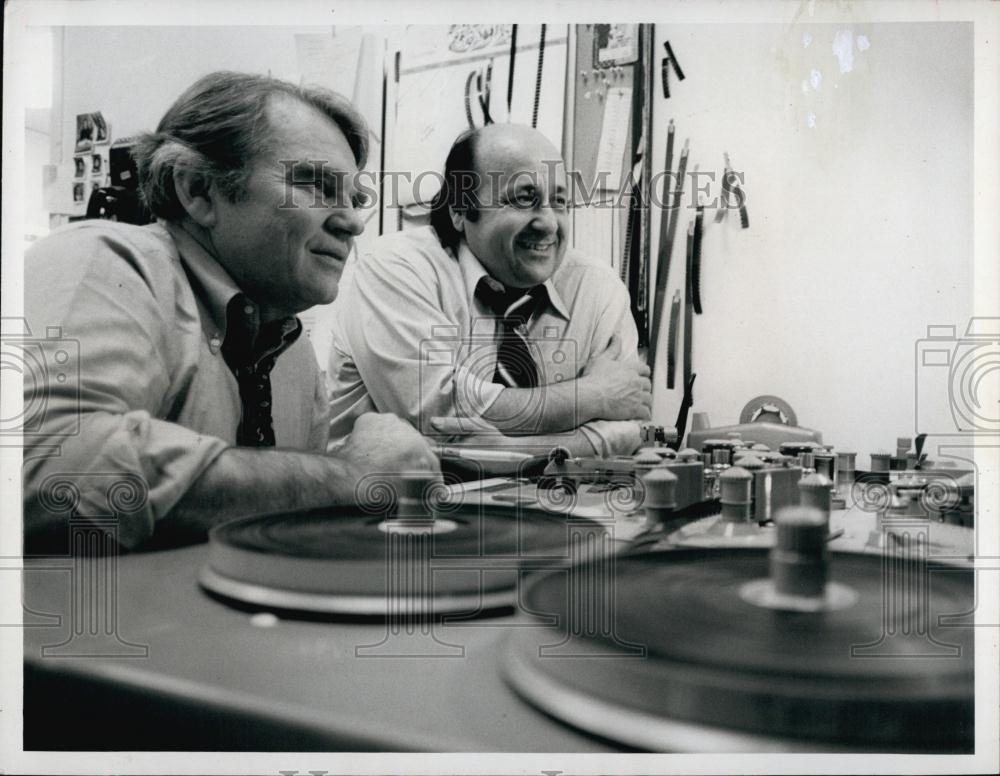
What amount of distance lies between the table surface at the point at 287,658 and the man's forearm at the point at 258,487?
0.22 feet

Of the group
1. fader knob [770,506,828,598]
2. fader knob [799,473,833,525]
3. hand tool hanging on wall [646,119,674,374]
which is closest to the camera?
fader knob [770,506,828,598]

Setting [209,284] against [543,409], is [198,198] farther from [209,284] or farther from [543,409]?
[543,409]

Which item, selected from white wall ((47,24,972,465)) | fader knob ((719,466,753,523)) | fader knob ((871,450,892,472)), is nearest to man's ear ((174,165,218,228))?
white wall ((47,24,972,465))

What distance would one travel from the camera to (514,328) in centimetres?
158

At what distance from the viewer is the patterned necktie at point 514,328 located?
61.9 inches

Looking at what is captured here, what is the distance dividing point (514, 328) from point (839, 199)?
0.67m

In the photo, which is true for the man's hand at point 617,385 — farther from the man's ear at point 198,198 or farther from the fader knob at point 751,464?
the man's ear at point 198,198

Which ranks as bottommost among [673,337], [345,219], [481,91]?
[673,337]

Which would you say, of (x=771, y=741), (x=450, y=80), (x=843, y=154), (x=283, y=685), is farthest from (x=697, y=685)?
(x=450, y=80)

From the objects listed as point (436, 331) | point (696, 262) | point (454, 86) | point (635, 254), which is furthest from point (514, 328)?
point (454, 86)

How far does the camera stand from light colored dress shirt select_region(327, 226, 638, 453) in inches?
61.6

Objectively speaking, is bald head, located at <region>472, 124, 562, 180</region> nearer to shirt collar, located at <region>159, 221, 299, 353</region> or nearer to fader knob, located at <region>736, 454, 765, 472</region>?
shirt collar, located at <region>159, 221, 299, 353</region>

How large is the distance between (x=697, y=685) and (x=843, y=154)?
1.04 m

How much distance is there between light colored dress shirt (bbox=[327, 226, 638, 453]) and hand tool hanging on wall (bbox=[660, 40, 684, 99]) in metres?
0.37
